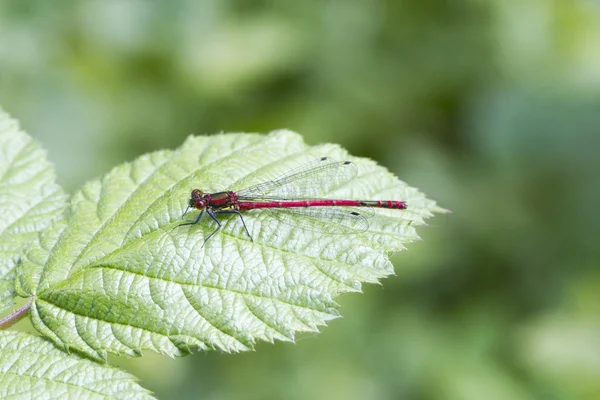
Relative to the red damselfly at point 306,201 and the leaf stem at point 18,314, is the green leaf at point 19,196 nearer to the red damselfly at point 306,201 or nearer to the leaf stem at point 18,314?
the leaf stem at point 18,314

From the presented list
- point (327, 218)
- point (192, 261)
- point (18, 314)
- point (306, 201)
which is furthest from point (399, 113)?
point (18, 314)

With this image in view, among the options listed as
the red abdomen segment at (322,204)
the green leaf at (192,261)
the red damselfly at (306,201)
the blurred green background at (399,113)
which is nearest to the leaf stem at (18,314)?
the green leaf at (192,261)

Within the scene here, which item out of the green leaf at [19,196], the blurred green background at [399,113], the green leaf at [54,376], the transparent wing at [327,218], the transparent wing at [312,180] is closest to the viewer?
the green leaf at [54,376]

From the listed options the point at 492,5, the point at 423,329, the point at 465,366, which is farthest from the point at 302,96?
the point at 465,366

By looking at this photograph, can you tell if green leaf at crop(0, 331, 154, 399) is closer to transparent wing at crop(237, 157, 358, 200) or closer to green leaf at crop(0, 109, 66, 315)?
green leaf at crop(0, 109, 66, 315)

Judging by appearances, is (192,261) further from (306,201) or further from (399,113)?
(399,113)

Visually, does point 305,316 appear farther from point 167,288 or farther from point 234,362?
point 234,362

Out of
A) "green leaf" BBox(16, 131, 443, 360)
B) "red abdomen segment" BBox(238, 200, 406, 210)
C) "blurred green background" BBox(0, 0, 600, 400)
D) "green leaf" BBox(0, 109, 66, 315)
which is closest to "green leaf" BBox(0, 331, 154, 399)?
"green leaf" BBox(16, 131, 443, 360)
